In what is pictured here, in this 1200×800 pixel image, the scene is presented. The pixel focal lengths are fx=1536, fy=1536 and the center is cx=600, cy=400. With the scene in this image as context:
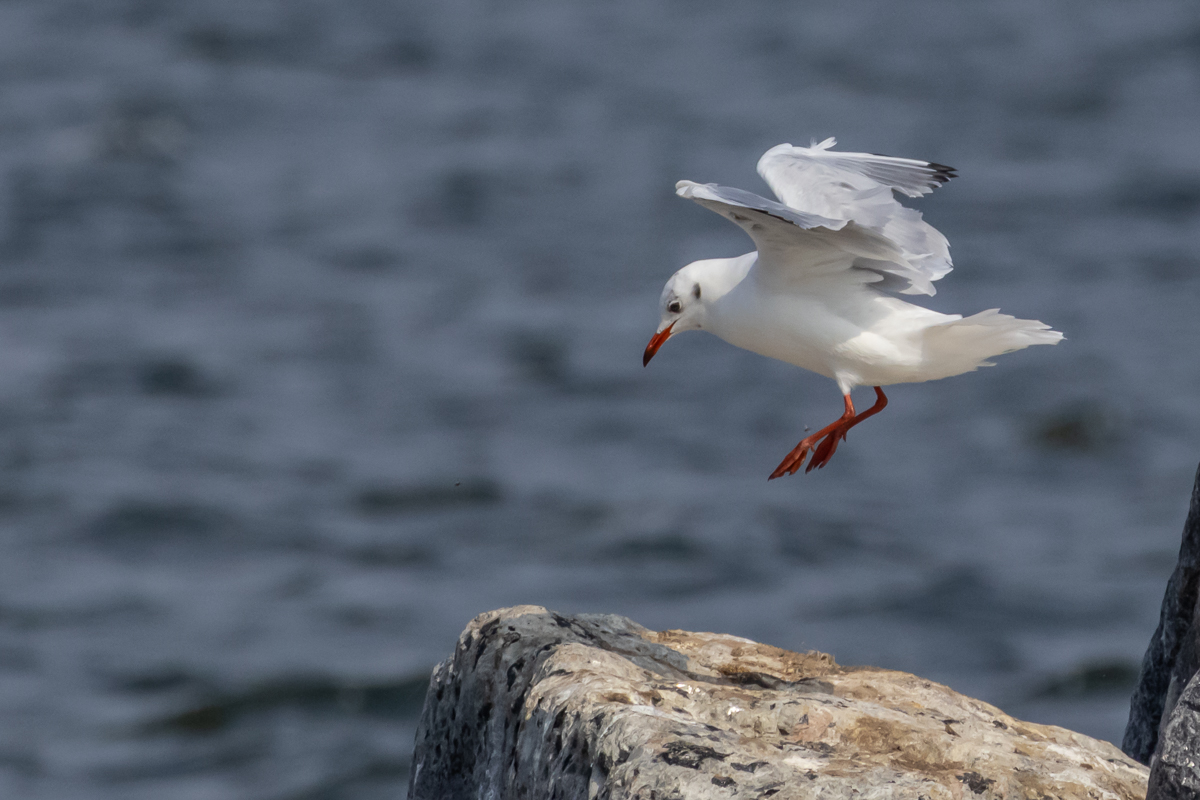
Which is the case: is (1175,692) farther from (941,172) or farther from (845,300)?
(941,172)

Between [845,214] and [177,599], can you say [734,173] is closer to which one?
[177,599]

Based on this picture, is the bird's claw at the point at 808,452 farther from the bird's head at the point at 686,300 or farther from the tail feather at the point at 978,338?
the bird's head at the point at 686,300

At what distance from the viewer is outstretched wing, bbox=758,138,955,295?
6.65 meters

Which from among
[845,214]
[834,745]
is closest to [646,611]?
[845,214]

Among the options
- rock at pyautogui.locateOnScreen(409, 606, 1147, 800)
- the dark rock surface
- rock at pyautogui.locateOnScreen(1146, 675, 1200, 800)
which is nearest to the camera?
rock at pyautogui.locateOnScreen(1146, 675, 1200, 800)

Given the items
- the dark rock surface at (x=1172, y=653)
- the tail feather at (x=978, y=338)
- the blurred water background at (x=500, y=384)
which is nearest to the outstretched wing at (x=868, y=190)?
the tail feather at (x=978, y=338)

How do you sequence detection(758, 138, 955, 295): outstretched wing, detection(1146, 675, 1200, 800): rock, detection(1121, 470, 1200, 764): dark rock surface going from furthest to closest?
1. detection(758, 138, 955, 295): outstretched wing
2. detection(1121, 470, 1200, 764): dark rock surface
3. detection(1146, 675, 1200, 800): rock

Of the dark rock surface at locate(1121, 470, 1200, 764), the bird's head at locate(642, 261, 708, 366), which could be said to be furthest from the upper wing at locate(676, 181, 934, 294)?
the dark rock surface at locate(1121, 470, 1200, 764)

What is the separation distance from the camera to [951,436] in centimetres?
1764

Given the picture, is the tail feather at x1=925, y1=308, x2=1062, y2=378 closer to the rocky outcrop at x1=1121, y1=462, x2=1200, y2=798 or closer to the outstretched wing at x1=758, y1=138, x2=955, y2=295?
the outstretched wing at x1=758, y1=138, x2=955, y2=295

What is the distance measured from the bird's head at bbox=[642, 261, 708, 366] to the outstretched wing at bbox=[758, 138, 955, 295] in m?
0.55

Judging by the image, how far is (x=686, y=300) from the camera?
7.18 meters

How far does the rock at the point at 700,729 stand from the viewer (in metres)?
4.51

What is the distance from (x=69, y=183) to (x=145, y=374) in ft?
19.0
